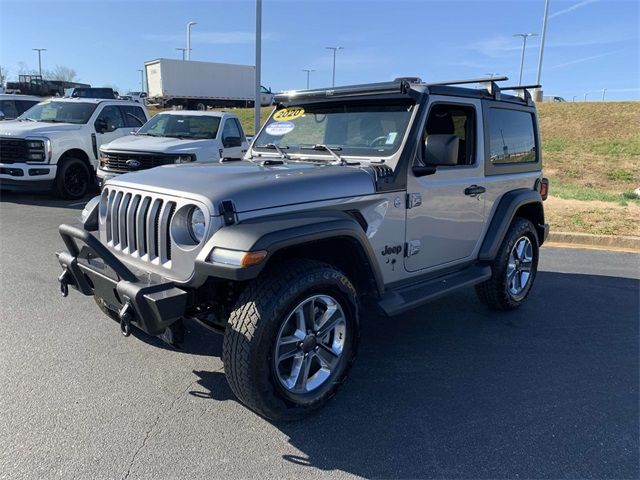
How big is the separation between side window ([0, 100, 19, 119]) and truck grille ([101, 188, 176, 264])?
1378cm

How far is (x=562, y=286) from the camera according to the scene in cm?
604

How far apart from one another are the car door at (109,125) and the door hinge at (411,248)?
9.27 m

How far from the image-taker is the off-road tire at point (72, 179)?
10503 mm

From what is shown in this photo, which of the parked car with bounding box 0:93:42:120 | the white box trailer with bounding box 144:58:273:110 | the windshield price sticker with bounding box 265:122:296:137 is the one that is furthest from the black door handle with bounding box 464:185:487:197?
the white box trailer with bounding box 144:58:273:110

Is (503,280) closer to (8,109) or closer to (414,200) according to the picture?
(414,200)

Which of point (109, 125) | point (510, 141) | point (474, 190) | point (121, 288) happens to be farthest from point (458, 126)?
point (109, 125)

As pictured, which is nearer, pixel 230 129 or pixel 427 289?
pixel 427 289

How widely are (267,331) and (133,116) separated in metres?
11.1

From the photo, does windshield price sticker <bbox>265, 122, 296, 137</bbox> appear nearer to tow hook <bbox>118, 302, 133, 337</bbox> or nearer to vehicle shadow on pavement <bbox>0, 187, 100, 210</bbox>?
tow hook <bbox>118, 302, 133, 337</bbox>

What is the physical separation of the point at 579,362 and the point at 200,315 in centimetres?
296

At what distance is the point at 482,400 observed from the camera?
134 inches

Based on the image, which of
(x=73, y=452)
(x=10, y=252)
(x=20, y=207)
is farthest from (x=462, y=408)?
(x=20, y=207)

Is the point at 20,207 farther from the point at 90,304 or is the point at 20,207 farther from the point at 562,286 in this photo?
the point at 562,286

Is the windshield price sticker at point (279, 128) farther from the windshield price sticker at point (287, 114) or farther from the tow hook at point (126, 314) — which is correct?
the tow hook at point (126, 314)
